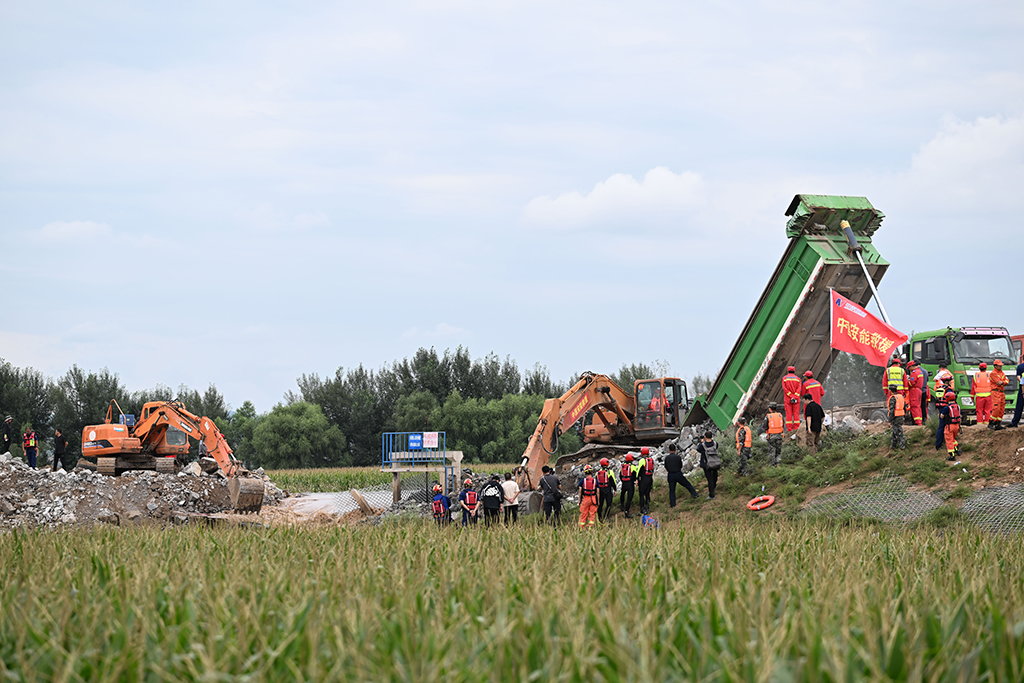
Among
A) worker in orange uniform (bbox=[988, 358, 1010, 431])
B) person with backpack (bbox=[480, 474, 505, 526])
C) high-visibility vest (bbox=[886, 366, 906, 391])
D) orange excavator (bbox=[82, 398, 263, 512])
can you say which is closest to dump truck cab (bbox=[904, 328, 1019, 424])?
Answer: worker in orange uniform (bbox=[988, 358, 1010, 431])

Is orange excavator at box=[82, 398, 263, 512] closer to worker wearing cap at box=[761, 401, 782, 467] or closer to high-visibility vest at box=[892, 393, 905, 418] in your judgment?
worker wearing cap at box=[761, 401, 782, 467]

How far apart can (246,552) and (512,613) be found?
4.15 meters

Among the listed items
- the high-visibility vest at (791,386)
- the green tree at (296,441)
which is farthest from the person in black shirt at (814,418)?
the green tree at (296,441)

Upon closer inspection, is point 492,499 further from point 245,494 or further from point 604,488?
point 245,494

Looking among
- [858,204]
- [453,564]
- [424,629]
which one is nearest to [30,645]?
[424,629]

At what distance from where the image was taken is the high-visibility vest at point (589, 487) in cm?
1603

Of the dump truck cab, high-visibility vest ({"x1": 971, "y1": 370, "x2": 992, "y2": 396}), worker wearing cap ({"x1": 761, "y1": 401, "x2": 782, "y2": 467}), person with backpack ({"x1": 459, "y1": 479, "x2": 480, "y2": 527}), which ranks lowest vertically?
person with backpack ({"x1": 459, "y1": 479, "x2": 480, "y2": 527})

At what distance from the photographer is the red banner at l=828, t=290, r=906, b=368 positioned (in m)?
15.1

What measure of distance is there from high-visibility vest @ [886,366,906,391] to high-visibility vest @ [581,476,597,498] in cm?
599

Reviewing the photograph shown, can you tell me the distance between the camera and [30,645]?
4422 mm

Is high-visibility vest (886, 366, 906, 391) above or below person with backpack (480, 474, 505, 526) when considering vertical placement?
above

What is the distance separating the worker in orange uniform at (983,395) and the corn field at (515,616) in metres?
9.12

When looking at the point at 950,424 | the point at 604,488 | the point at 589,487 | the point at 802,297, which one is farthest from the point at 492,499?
the point at 950,424

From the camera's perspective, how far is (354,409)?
63875 millimetres
